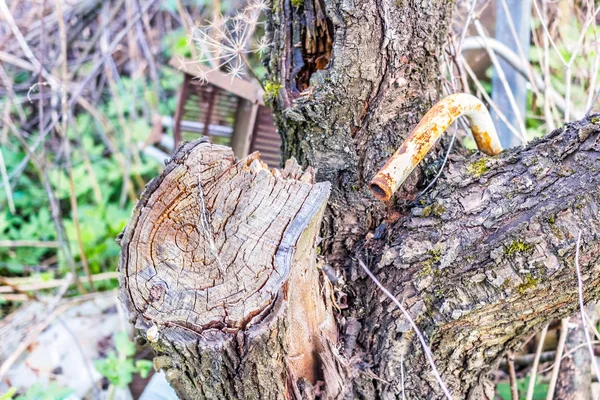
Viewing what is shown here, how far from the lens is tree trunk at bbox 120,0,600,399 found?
3.56ft

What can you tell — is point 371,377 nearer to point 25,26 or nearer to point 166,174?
point 166,174

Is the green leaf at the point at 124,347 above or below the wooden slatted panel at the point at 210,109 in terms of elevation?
below

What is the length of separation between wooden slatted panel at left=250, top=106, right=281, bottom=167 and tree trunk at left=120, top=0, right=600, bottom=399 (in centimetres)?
80

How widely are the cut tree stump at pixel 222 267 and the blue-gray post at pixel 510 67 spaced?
1.37 meters

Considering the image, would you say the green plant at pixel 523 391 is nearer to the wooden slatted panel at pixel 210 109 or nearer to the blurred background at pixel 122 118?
the blurred background at pixel 122 118

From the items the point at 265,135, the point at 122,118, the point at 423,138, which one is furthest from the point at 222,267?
the point at 122,118

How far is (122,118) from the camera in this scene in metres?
3.68

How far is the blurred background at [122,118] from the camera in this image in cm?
206

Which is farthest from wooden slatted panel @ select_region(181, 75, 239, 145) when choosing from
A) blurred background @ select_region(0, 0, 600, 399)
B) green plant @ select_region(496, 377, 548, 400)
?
green plant @ select_region(496, 377, 548, 400)

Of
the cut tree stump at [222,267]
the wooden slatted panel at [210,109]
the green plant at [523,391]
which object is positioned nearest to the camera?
the cut tree stump at [222,267]

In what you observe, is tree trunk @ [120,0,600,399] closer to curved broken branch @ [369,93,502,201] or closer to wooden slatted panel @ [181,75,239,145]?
curved broken branch @ [369,93,502,201]

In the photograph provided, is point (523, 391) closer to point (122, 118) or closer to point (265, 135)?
point (265, 135)

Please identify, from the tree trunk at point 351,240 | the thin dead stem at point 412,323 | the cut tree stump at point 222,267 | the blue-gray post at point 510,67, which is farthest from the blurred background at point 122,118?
the thin dead stem at point 412,323

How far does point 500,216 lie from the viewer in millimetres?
1238
